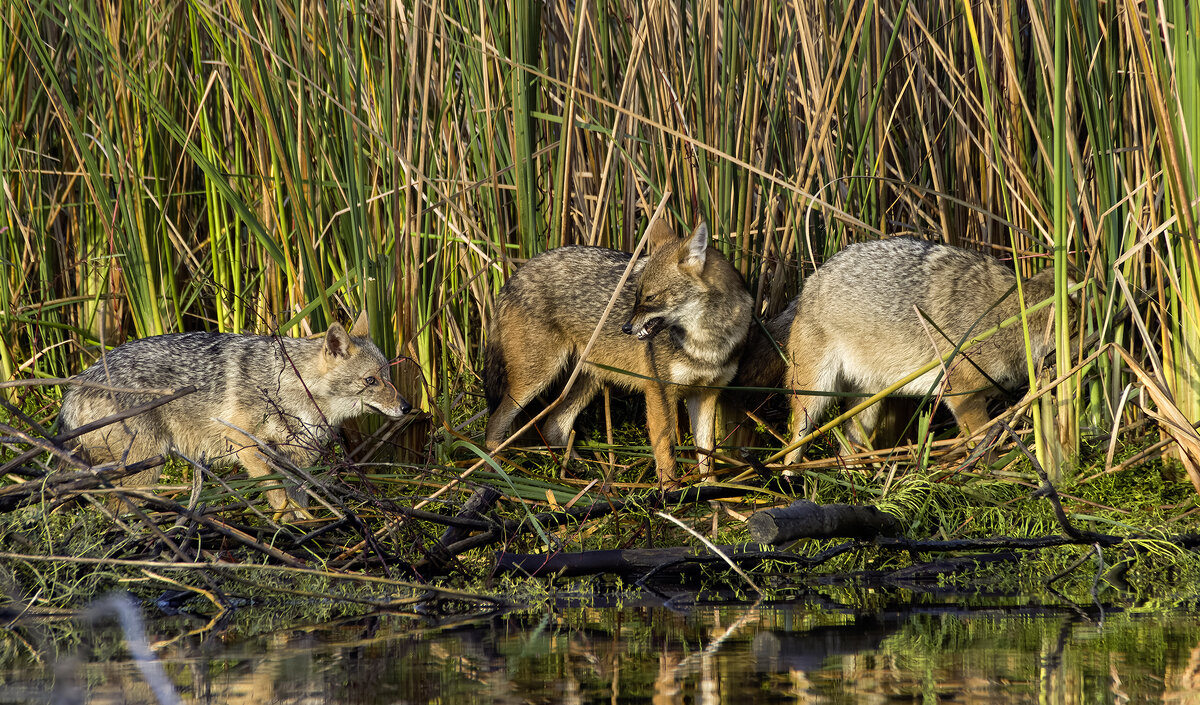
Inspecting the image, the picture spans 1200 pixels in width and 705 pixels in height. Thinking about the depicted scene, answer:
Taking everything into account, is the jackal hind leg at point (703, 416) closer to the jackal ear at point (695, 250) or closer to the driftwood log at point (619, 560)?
the jackal ear at point (695, 250)

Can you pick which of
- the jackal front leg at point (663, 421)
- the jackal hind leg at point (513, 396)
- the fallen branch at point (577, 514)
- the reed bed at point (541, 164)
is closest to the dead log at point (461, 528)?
the fallen branch at point (577, 514)

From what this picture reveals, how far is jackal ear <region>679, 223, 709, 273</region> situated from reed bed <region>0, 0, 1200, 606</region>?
21 centimetres

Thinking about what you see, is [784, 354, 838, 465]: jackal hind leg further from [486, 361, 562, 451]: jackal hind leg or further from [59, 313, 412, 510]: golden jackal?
[59, 313, 412, 510]: golden jackal

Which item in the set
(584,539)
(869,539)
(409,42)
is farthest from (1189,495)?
(409,42)

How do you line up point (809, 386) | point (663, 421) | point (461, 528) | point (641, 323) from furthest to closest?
point (809, 386) → point (641, 323) → point (663, 421) → point (461, 528)

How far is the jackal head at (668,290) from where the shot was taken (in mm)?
5797

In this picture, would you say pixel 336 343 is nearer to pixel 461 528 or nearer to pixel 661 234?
pixel 461 528

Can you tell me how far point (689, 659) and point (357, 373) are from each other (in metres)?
2.80

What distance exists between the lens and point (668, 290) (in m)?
5.87

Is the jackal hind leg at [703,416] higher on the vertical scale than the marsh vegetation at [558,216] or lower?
lower

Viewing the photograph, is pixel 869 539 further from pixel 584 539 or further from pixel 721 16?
pixel 721 16

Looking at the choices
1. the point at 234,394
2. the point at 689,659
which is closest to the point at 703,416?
the point at 234,394

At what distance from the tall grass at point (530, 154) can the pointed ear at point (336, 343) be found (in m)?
0.21

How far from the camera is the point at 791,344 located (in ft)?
19.7
